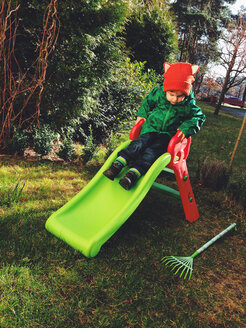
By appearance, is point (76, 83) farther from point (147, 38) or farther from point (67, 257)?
point (147, 38)

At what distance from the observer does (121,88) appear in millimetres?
5262

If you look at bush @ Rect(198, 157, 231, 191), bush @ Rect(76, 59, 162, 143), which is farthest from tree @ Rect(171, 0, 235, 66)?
bush @ Rect(198, 157, 231, 191)

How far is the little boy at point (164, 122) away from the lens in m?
2.44

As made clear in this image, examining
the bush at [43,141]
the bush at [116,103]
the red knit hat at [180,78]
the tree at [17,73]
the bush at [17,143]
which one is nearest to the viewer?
the red knit hat at [180,78]

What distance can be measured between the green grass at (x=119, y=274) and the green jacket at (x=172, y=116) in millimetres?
1078

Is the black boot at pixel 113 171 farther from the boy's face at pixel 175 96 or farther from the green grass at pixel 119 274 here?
the boy's face at pixel 175 96

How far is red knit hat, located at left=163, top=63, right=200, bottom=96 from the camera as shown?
2533mm

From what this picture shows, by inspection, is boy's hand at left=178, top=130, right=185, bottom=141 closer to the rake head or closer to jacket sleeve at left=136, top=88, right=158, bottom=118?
jacket sleeve at left=136, top=88, right=158, bottom=118

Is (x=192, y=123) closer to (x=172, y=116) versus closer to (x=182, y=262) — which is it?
(x=172, y=116)

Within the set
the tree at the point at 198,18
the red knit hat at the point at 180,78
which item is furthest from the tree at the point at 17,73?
the tree at the point at 198,18

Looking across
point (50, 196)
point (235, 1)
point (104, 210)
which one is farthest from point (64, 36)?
point (235, 1)

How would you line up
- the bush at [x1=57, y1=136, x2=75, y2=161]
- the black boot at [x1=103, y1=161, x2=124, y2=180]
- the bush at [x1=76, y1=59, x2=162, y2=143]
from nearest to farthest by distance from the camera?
1. the black boot at [x1=103, y1=161, x2=124, y2=180]
2. the bush at [x1=57, y1=136, x2=75, y2=161]
3. the bush at [x1=76, y1=59, x2=162, y2=143]

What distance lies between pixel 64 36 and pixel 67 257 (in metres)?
3.41

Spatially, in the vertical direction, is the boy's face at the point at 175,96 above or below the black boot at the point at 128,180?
above
